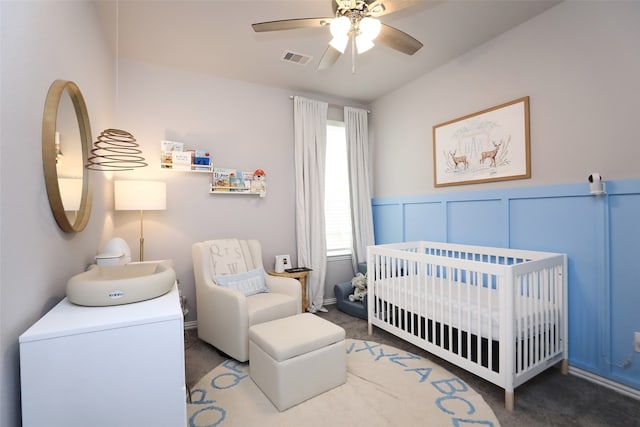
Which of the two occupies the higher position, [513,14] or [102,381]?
[513,14]

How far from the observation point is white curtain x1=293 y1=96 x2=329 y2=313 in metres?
3.42

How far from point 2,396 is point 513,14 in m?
3.46

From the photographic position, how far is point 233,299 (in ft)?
7.13

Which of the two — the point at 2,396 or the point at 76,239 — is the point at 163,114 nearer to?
the point at 76,239

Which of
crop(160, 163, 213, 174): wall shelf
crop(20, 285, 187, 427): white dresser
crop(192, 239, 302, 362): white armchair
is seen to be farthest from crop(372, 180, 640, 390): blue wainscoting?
crop(160, 163, 213, 174): wall shelf

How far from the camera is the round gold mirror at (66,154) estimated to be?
1.27 metres

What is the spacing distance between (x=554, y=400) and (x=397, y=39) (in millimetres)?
2382

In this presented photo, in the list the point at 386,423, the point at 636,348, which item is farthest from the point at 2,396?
the point at 636,348

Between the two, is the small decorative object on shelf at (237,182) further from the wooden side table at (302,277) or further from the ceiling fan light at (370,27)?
the ceiling fan light at (370,27)

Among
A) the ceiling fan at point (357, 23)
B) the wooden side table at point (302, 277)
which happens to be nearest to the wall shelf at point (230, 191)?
the wooden side table at point (302, 277)

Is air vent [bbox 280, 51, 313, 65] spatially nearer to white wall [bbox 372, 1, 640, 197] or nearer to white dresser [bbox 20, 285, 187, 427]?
white wall [bbox 372, 1, 640, 197]

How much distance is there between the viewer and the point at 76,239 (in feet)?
5.46

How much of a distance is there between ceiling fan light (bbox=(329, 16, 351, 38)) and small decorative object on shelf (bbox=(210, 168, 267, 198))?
1.85 metres

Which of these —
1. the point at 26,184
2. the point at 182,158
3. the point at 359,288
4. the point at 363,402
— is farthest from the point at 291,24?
the point at 359,288
